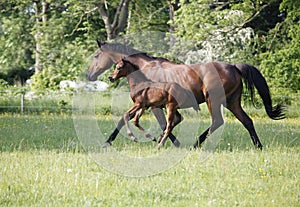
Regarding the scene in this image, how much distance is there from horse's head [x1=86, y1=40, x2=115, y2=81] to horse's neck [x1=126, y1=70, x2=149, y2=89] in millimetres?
664

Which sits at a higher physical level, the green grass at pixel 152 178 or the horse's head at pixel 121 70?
the horse's head at pixel 121 70

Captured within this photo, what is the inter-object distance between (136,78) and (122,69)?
29 cm

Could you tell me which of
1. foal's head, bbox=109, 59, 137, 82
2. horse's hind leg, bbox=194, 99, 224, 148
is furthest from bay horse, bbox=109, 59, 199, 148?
horse's hind leg, bbox=194, 99, 224, 148

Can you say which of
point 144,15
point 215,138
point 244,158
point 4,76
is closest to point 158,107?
point 215,138

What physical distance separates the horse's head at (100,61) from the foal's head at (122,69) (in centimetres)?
53

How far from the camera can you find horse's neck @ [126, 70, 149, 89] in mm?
9219

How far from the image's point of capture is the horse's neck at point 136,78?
9.22 meters

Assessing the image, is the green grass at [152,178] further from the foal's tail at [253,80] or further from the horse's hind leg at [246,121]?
the foal's tail at [253,80]

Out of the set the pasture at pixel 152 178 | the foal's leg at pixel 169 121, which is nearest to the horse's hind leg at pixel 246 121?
the pasture at pixel 152 178

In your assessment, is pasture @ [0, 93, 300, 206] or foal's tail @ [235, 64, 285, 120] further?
foal's tail @ [235, 64, 285, 120]

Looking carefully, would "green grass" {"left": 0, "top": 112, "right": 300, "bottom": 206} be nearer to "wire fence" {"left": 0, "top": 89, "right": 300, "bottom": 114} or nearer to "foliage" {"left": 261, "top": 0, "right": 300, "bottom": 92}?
"wire fence" {"left": 0, "top": 89, "right": 300, "bottom": 114}

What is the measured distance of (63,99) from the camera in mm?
19234

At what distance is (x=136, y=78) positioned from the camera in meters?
9.27

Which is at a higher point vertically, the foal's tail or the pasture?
the foal's tail
